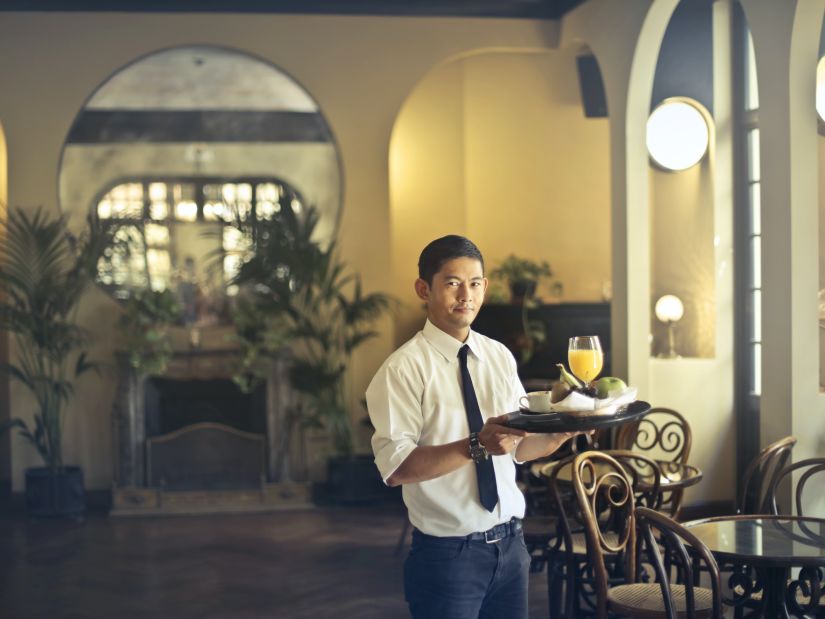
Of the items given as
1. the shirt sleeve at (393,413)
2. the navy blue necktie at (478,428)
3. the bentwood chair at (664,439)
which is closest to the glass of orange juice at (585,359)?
the bentwood chair at (664,439)

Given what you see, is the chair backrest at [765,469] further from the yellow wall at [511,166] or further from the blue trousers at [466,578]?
the yellow wall at [511,166]

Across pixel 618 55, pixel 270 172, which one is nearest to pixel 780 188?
pixel 618 55

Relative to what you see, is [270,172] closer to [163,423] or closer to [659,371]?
[163,423]

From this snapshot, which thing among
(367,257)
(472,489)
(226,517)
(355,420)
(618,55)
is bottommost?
(226,517)

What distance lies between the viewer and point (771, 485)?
4.28 meters

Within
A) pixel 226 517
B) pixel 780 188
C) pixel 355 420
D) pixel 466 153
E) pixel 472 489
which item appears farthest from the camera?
pixel 466 153

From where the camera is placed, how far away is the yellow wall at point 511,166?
9.59 m

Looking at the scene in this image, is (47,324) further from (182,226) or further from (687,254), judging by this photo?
(687,254)

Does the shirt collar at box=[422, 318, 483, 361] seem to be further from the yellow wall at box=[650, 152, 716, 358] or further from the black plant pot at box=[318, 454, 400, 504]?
the black plant pot at box=[318, 454, 400, 504]

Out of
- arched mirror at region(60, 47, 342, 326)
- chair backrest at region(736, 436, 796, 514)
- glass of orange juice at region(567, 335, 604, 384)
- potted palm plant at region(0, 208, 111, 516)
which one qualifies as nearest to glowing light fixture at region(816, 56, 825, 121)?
chair backrest at region(736, 436, 796, 514)

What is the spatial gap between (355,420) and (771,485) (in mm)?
4476

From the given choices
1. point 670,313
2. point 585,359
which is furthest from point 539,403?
point 670,313

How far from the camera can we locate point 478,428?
102 inches

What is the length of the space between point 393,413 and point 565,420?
40 centimetres
